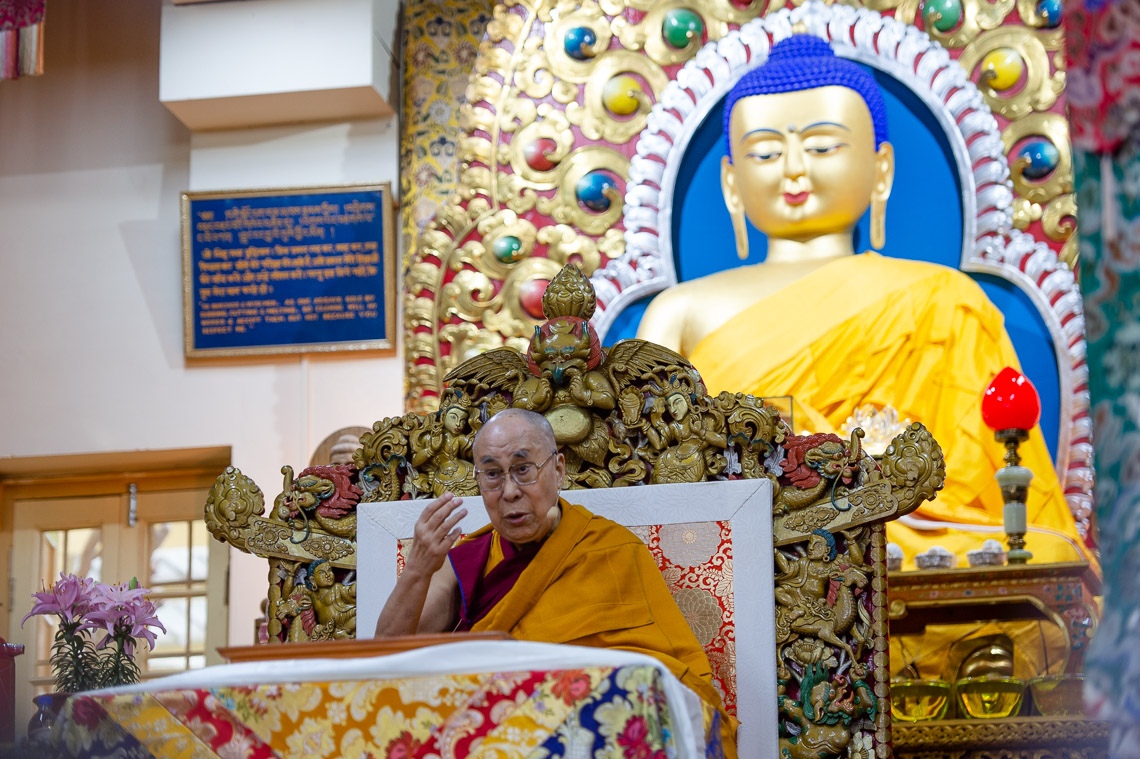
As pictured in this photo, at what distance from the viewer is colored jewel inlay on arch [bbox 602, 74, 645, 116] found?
18.1ft

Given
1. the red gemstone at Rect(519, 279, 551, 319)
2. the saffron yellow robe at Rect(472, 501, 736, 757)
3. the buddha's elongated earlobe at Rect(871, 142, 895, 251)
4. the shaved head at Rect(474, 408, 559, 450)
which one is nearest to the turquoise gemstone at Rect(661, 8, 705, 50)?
the buddha's elongated earlobe at Rect(871, 142, 895, 251)

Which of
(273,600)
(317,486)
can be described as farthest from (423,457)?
(273,600)

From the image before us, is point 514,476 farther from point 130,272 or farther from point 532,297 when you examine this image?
point 130,272

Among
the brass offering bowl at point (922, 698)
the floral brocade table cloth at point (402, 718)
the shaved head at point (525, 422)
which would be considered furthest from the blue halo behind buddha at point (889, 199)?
the floral brocade table cloth at point (402, 718)

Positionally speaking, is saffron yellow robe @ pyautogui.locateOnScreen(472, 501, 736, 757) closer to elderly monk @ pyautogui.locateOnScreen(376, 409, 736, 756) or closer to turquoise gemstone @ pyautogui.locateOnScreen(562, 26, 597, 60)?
elderly monk @ pyautogui.locateOnScreen(376, 409, 736, 756)

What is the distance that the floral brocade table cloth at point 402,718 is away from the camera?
1.76 metres

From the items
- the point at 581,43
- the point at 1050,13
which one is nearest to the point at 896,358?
the point at 1050,13

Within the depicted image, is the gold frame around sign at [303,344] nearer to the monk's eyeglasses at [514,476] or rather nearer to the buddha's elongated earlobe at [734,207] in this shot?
the buddha's elongated earlobe at [734,207]

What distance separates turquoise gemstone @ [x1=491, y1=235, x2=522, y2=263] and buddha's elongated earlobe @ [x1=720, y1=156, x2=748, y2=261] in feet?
2.69

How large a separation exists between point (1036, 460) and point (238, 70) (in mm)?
3346

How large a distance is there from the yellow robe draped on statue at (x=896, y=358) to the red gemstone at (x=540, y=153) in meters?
0.98

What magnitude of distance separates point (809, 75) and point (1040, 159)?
902 millimetres

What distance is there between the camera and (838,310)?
5.13m

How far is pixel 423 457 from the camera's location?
280 centimetres
